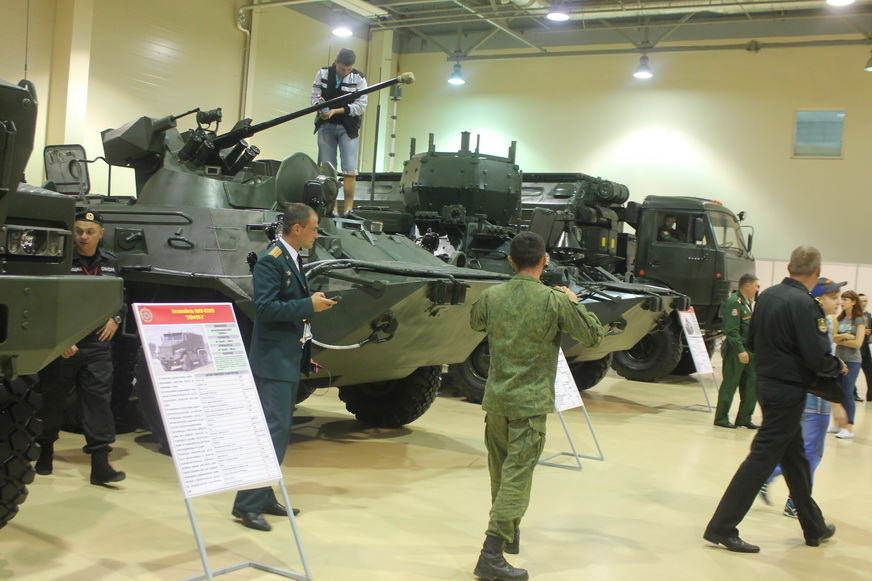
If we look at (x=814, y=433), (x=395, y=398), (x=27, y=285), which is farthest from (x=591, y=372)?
(x=27, y=285)

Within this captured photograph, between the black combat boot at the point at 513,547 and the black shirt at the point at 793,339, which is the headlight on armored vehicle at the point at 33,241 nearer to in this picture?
the black combat boot at the point at 513,547

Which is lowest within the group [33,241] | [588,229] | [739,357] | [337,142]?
[739,357]

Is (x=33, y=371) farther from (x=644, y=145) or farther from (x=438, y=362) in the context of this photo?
(x=644, y=145)

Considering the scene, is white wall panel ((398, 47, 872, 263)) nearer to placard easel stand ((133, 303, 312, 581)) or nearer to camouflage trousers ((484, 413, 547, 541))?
camouflage trousers ((484, 413, 547, 541))

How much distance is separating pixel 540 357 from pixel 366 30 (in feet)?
53.6

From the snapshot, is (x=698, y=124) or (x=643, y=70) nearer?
(x=643, y=70)

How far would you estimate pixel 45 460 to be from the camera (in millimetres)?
5344

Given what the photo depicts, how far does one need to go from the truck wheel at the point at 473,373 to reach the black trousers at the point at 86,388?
4406 mm

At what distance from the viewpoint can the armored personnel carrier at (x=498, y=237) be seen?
912 cm

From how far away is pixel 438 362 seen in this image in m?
6.74

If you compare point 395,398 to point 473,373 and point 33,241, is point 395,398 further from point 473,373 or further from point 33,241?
point 33,241

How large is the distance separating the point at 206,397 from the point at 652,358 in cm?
866

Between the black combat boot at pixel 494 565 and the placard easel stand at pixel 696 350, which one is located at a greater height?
the placard easel stand at pixel 696 350

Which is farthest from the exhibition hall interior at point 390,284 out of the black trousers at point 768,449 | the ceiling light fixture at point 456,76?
the ceiling light fixture at point 456,76
